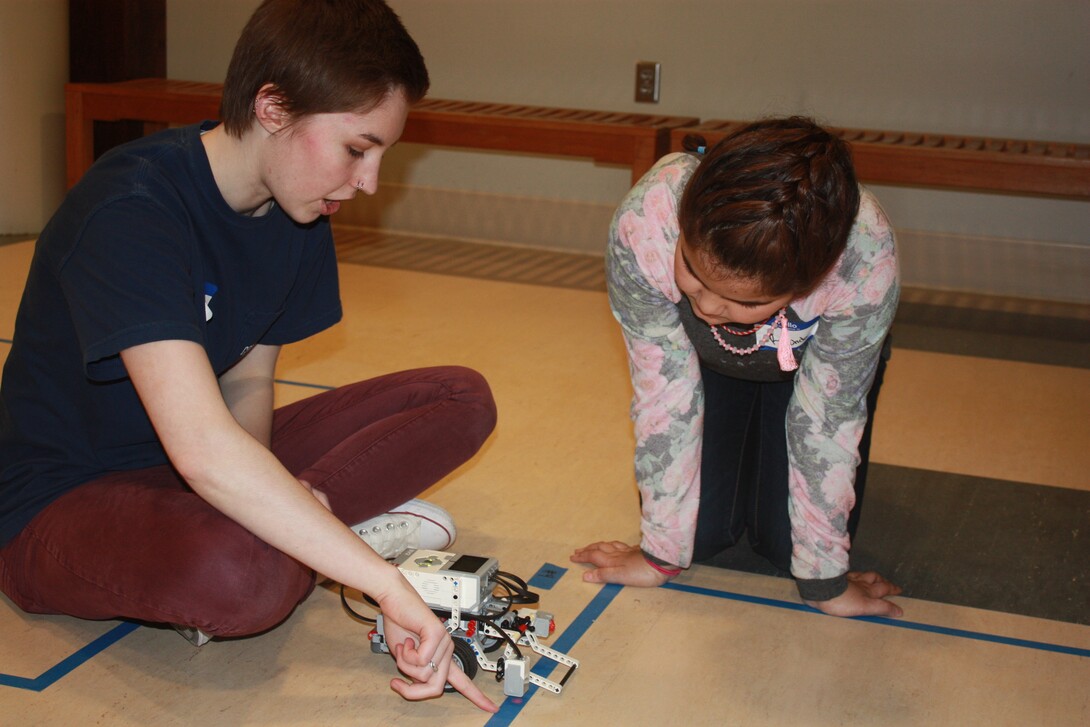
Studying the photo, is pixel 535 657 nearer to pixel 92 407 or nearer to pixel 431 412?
pixel 431 412

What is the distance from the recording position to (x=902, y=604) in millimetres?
1550

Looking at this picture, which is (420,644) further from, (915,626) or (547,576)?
(915,626)

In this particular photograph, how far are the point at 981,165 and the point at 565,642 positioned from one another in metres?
2.06

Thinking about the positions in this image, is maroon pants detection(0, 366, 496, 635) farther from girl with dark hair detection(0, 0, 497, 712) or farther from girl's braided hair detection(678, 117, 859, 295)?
girl's braided hair detection(678, 117, 859, 295)

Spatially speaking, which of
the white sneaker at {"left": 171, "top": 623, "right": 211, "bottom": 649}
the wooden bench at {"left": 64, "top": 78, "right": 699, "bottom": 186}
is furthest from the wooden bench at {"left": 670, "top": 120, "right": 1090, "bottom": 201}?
the white sneaker at {"left": 171, "top": 623, "right": 211, "bottom": 649}

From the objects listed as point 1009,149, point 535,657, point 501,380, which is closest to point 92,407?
point 535,657

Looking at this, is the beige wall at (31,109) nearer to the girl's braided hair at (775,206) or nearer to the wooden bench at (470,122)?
the wooden bench at (470,122)

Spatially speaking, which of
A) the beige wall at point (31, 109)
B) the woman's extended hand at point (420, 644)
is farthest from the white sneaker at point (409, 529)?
the beige wall at point (31, 109)

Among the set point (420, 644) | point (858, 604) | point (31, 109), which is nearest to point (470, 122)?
point (31, 109)

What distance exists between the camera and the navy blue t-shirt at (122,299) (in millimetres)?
1090

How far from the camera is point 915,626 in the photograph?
1486 mm

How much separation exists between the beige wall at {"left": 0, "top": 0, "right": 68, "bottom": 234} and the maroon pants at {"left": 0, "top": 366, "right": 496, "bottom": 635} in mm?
2738

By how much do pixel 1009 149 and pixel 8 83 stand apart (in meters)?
2.99

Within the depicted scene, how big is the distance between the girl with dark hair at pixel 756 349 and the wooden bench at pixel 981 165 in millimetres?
1391
